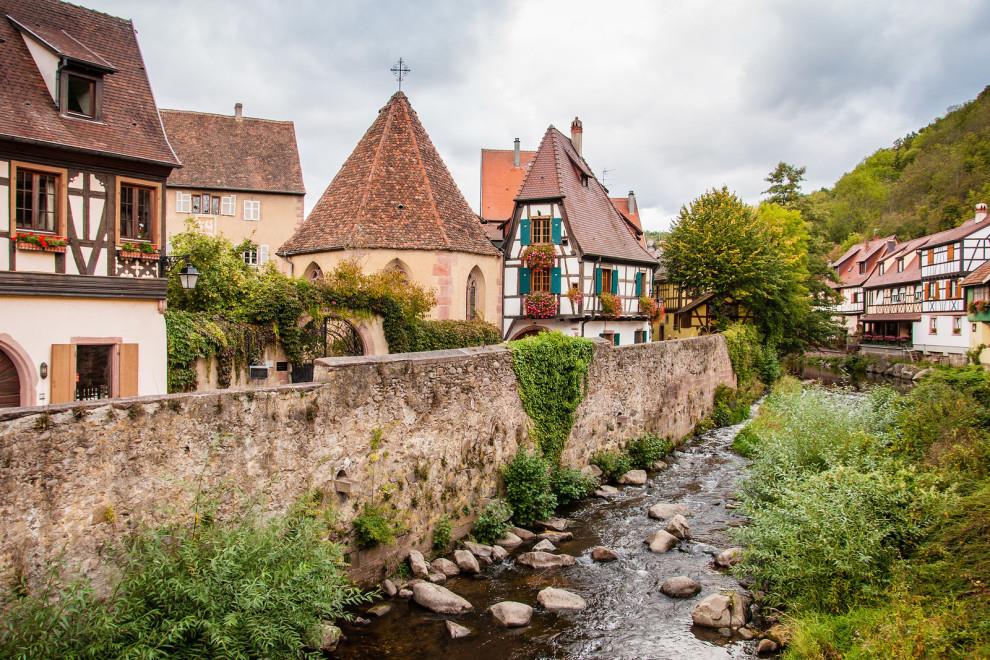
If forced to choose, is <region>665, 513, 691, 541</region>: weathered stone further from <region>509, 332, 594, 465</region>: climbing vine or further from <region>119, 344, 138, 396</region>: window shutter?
<region>119, 344, 138, 396</region>: window shutter

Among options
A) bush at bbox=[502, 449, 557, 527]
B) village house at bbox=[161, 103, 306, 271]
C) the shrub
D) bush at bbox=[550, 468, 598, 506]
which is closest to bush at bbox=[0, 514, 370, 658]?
bush at bbox=[502, 449, 557, 527]

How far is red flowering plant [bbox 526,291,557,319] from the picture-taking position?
94.8 feet

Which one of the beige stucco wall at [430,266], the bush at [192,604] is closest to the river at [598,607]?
the bush at [192,604]

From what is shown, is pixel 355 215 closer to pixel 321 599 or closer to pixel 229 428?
pixel 229 428

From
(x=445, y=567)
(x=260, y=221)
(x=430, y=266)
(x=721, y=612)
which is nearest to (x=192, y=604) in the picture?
(x=445, y=567)

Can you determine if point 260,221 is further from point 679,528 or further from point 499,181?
point 679,528

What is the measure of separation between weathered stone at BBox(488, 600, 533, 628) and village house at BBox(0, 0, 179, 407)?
28.2ft

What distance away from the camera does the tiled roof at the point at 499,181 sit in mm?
37628

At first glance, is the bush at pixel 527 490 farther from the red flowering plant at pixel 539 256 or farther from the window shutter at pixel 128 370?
the red flowering plant at pixel 539 256

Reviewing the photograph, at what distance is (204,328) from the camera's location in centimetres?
1438

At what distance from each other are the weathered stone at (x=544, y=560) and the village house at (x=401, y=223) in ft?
42.3

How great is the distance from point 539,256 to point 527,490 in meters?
17.7

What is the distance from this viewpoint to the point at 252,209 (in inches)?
1289

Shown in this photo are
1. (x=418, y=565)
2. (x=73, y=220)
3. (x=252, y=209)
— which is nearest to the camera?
(x=418, y=565)
